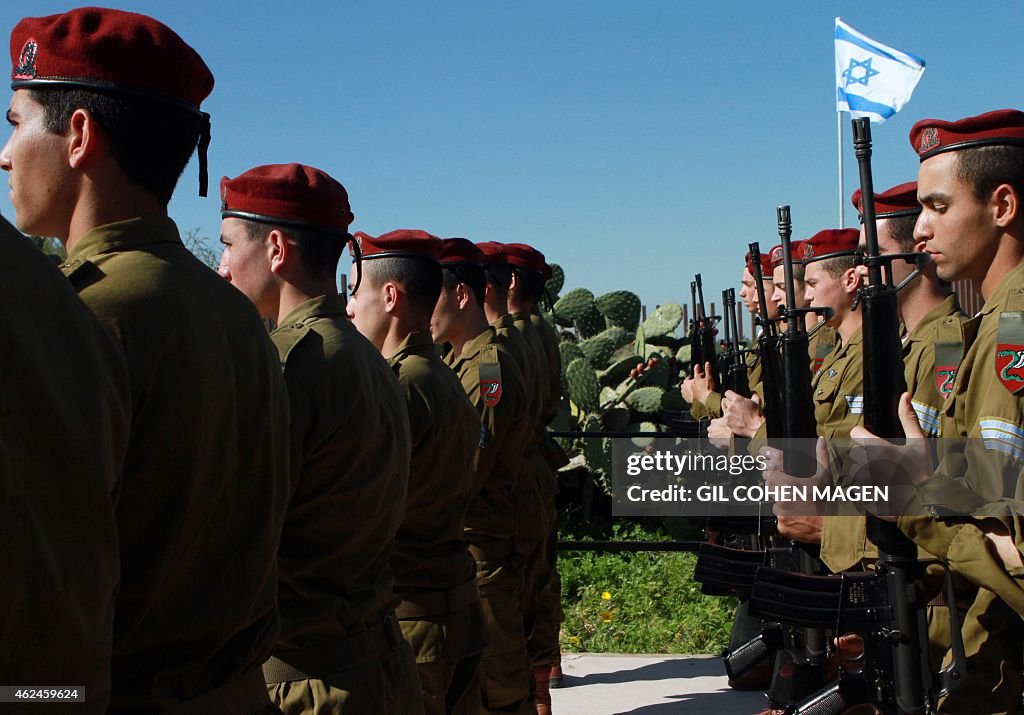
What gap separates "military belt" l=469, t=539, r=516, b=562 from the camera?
190 inches

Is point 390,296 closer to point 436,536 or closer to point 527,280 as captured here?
point 436,536

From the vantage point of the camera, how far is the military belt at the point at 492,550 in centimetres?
482

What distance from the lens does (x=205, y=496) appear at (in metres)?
1.59

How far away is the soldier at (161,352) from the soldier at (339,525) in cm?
56

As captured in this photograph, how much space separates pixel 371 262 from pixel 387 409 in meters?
1.43

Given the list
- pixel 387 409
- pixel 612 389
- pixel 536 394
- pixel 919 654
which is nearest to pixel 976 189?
pixel 919 654

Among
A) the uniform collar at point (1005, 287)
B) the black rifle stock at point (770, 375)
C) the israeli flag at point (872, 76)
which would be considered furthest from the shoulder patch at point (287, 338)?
the israeli flag at point (872, 76)

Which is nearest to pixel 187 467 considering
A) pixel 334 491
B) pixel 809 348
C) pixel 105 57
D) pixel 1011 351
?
pixel 105 57

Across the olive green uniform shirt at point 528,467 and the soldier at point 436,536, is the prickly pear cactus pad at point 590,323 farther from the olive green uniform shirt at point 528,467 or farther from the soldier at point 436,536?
the soldier at point 436,536

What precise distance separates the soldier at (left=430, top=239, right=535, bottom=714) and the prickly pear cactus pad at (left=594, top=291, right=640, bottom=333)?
25.3ft

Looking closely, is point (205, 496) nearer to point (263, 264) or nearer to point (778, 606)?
point (263, 264)

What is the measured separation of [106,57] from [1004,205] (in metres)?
2.26

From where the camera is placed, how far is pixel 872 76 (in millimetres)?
11281

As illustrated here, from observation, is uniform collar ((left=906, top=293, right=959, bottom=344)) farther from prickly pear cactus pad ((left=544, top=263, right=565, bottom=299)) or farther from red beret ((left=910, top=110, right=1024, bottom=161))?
prickly pear cactus pad ((left=544, top=263, right=565, bottom=299))
